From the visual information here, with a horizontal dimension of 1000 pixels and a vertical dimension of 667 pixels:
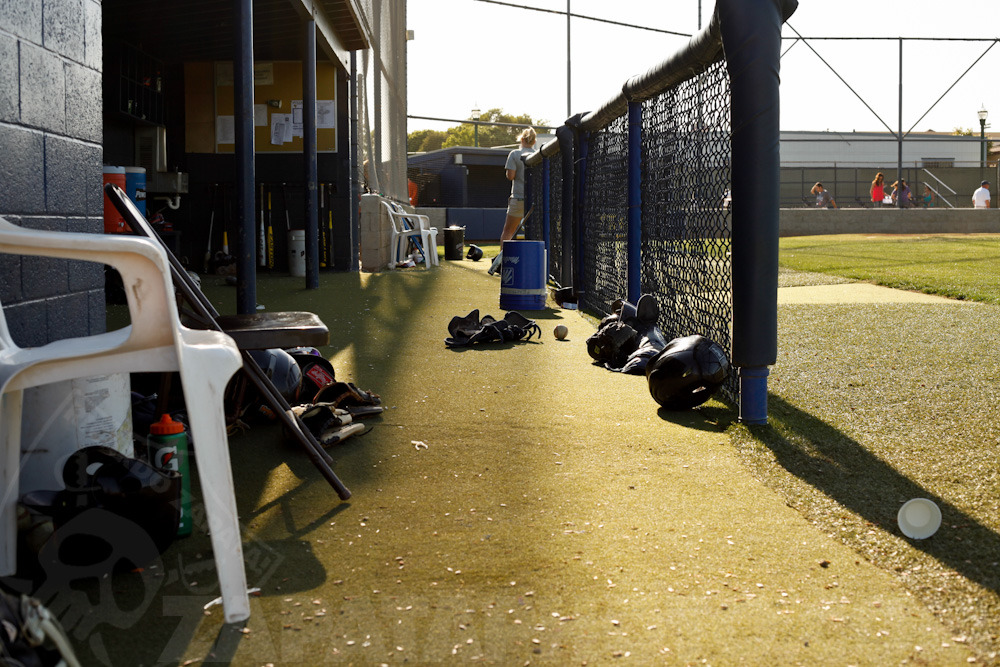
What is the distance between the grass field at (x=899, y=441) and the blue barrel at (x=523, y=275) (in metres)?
2.13

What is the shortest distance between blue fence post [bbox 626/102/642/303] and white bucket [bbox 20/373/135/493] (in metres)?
4.02

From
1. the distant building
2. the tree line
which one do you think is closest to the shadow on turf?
the tree line

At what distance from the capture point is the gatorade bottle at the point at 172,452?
2.27m

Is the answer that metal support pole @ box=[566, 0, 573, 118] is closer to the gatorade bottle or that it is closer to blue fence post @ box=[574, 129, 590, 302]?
blue fence post @ box=[574, 129, 590, 302]

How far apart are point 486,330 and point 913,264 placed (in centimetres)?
811

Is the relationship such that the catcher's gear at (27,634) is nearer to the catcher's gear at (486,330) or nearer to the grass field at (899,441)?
the grass field at (899,441)

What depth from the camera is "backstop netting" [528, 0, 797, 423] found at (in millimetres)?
3316

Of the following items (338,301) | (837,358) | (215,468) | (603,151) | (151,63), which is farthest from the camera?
(151,63)

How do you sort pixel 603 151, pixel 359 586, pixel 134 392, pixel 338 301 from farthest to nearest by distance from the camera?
pixel 338 301 → pixel 603 151 → pixel 134 392 → pixel 359 586

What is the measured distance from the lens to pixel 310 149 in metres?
9.84

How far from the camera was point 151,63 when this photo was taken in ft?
36.7

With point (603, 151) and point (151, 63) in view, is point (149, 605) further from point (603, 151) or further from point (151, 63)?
point (151, 63)

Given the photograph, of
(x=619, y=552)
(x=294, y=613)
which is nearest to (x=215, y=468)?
(x=294, y=613)

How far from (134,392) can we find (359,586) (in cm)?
168
